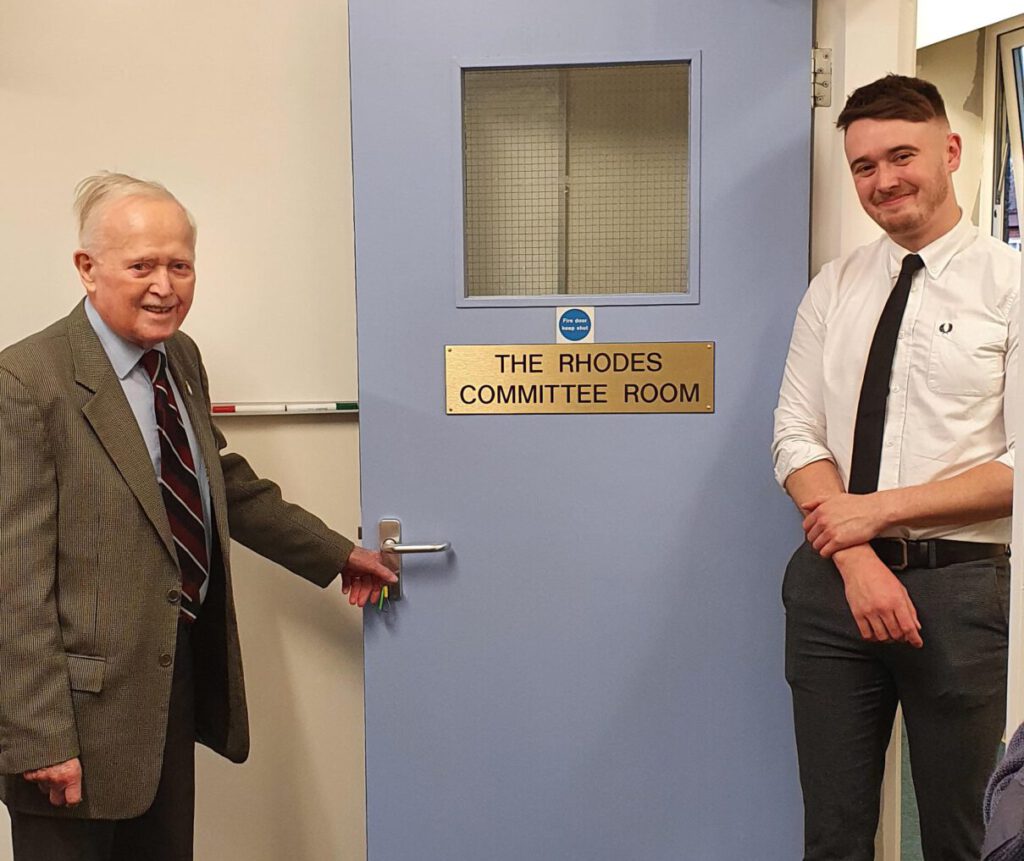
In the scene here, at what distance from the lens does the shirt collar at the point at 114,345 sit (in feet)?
5.61

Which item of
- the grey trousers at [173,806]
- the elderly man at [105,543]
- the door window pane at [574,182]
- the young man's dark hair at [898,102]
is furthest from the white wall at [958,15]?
the grey trousers at [173,806]

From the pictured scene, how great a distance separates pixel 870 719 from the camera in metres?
1.74

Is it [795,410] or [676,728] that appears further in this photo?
[676,728]

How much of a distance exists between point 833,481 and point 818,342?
25 centimetres

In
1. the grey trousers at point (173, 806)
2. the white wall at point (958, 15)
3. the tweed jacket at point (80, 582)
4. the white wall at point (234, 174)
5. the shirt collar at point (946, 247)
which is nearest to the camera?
the tweed jacket at point (80, 582)

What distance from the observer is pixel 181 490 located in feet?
5.74

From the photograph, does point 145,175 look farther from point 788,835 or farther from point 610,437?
point 788,835

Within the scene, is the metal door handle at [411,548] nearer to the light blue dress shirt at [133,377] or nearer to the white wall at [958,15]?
the light blue dress shirt at [133,377]

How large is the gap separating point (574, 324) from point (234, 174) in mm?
800

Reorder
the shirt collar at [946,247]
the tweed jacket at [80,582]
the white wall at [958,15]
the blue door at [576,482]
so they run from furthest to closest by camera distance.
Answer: the white wall at [958,15]
the blue door at [576,482]
the shirt collar at [946,247]
the tweed jacket at [80,582]

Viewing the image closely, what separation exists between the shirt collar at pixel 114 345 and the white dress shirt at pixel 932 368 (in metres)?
1.11

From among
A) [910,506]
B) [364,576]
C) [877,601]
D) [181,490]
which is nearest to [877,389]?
[910,506]

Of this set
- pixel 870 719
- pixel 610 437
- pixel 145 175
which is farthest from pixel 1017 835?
pixel 145 175

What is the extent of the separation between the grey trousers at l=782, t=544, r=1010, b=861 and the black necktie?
0.52 ft
